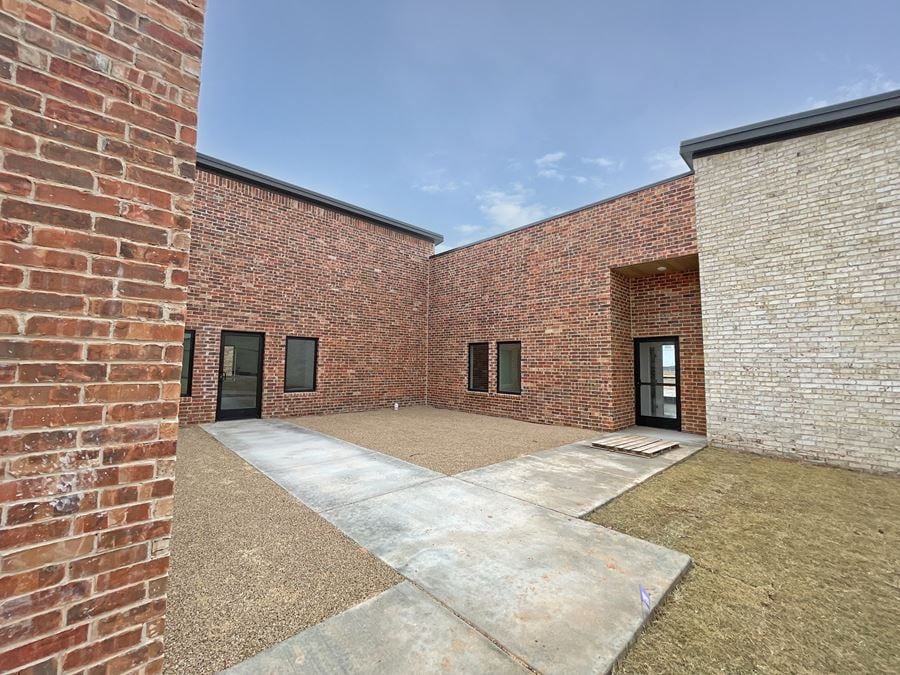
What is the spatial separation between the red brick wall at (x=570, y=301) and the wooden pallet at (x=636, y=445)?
113 centimetres

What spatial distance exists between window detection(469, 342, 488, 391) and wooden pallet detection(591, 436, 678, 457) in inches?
180

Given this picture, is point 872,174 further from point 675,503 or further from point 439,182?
point 439,182

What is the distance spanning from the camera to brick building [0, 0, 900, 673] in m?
1.15

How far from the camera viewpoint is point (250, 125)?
15.7 m

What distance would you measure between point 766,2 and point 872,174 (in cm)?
428

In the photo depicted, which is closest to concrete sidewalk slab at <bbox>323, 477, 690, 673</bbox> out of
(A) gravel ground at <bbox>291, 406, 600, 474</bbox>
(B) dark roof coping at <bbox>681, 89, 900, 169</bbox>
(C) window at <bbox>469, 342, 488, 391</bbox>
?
(A) gravel ground at <bbox>291, 406, 600, 474</bbox>

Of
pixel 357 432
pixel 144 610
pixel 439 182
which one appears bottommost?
pixel 357 432

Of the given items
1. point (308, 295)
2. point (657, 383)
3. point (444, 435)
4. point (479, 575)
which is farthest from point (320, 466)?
point (657, 383)

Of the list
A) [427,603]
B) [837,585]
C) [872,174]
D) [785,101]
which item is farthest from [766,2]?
[427,603]

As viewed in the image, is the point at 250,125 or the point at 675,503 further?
the point at 250,125

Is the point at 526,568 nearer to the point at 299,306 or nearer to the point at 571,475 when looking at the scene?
the point at 571,475

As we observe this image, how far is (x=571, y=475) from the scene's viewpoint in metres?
4.85

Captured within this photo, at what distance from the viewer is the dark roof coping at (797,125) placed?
5566mm

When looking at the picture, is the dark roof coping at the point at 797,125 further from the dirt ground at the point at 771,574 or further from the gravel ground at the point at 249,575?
the gravel ground at the point at 249,575
